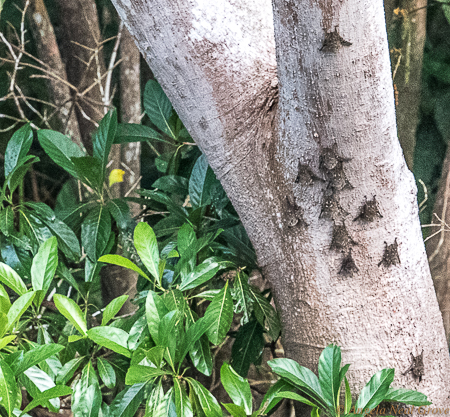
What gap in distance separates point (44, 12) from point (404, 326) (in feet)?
3.95

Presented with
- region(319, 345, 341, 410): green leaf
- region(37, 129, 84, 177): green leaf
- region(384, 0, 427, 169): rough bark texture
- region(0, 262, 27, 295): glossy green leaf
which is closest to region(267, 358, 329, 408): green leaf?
region(319, 345, 341, 410): green leaf

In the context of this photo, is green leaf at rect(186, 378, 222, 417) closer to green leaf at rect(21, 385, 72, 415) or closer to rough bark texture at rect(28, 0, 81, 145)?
green leaf at rect(21, 385, 72, 415)

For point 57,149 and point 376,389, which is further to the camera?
point 57,149

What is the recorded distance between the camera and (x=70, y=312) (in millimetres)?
618

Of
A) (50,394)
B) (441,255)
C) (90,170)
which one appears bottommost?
(441,255)

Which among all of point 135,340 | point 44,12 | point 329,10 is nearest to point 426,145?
point 329,10

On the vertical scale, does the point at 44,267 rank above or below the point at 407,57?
below

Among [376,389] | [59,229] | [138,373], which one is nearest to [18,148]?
[59,229]

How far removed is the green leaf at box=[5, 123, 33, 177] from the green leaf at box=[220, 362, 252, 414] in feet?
1.96

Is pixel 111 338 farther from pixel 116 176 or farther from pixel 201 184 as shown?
pixel 116 176

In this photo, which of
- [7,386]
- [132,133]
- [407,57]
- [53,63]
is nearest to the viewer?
[7,386]

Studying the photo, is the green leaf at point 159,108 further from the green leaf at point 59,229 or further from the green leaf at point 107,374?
the green leaf at point 107,374

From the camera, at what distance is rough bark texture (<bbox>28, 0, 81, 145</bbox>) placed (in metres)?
1.07

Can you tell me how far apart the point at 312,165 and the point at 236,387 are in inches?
14.5
